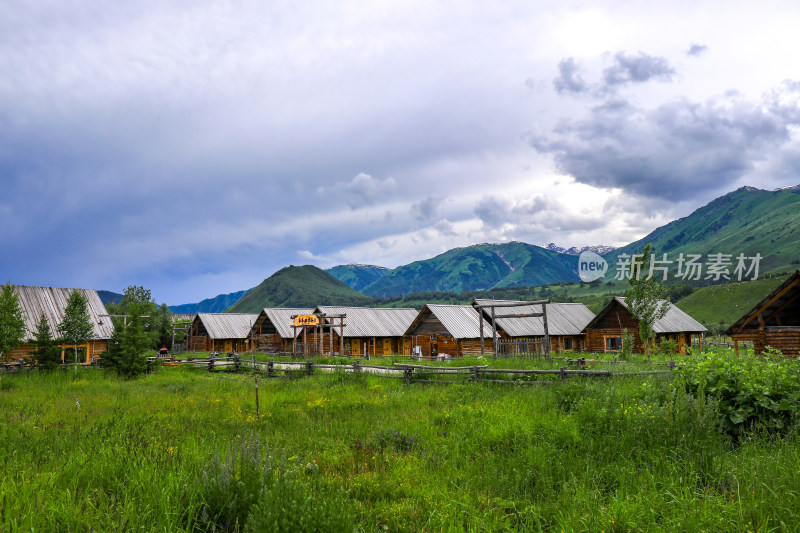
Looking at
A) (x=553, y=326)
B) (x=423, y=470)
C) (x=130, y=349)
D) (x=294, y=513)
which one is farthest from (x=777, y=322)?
(x=130, y=349)

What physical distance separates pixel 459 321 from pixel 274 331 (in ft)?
82.5

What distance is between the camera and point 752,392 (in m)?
8.48

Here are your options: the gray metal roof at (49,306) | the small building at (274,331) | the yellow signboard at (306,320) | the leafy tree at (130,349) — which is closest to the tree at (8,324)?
the leafy tree at (130,349)

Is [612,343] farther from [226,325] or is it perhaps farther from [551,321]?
[226,325]

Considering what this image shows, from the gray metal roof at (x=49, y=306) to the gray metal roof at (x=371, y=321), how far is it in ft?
71.7

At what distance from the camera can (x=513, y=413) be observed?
11109mm

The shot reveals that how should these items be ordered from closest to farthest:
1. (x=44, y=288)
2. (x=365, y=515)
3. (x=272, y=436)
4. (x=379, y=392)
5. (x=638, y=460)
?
(x=365, y=515) → (x=638, y=460) → (x=272, y=436) → (x=379, y=392) → (x=44, y=288)

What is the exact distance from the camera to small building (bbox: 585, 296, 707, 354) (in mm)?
45219

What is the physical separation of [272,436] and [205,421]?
2.85 m

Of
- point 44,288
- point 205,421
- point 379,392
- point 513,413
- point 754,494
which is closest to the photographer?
point 754,494

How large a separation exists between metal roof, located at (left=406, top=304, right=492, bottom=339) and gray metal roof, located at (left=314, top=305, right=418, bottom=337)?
717 cm

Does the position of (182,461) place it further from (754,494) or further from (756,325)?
(756,325)

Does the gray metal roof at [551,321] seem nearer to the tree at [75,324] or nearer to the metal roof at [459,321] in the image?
the metal roof at [459,321]

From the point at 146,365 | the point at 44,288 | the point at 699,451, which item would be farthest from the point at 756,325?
the point at 44,288
